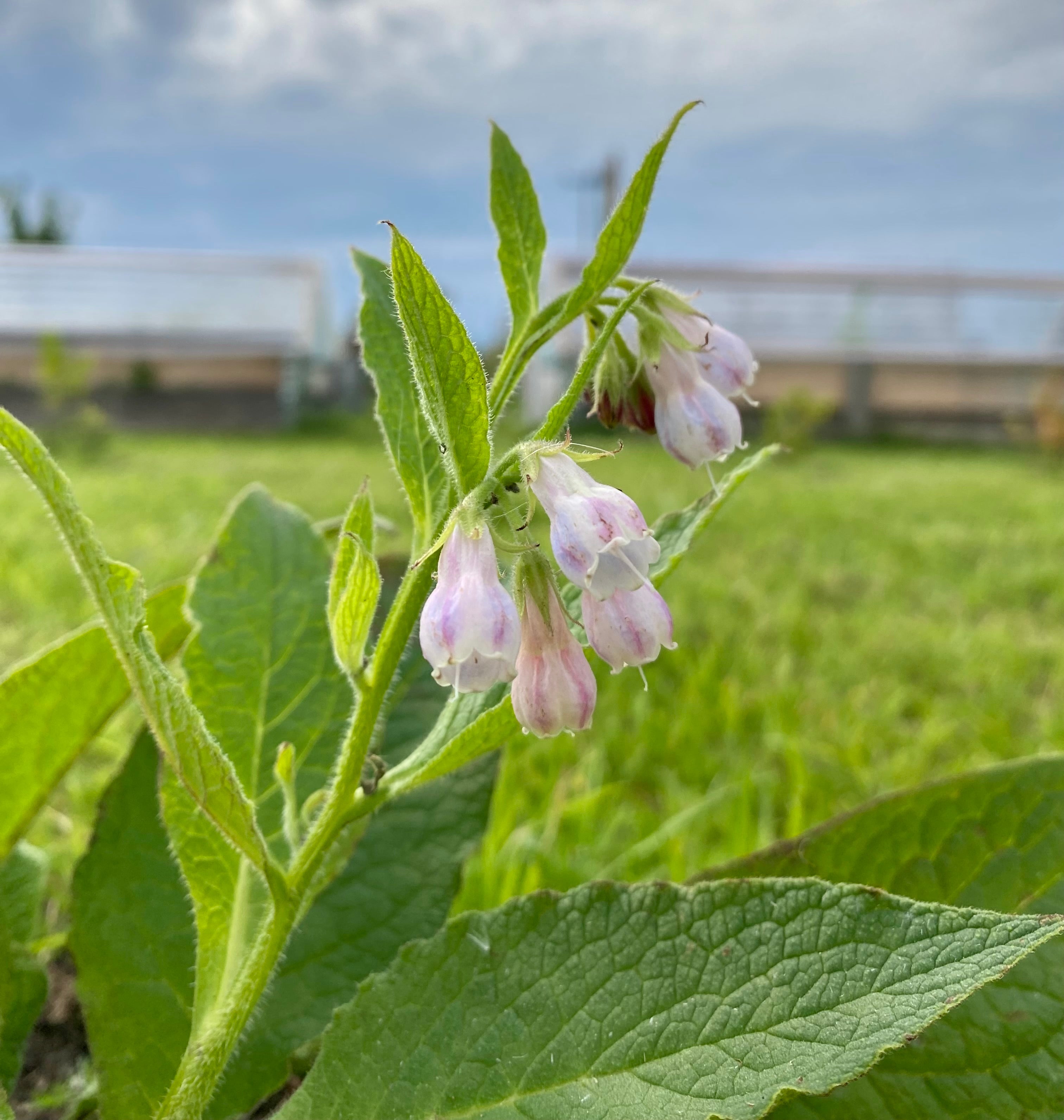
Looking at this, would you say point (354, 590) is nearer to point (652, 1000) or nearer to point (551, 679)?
point (551, 679)

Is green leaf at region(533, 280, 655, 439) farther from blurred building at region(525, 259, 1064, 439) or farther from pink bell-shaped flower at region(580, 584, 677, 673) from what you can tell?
blurred building at region(525, 259, 1064, 439)

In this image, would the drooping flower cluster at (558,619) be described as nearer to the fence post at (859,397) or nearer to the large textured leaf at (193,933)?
the large textured leaf at (193,933)

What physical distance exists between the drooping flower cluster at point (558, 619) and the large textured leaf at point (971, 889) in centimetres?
30

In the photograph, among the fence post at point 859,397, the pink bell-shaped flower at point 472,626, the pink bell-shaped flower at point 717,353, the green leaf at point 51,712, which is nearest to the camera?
the pink bell-shaped flower at point 472,626

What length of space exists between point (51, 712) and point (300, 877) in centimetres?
35

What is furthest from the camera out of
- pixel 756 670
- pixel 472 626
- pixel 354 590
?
pixel 756 670

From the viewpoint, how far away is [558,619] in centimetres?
69

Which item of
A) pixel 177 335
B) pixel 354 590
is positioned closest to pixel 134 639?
pixel 354 590

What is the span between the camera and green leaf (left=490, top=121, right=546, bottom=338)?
31.6 inches

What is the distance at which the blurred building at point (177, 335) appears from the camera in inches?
550

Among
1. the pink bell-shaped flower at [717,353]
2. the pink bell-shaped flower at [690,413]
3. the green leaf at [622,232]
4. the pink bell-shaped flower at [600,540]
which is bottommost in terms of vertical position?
the pink bell-shaped flower at [600,540]

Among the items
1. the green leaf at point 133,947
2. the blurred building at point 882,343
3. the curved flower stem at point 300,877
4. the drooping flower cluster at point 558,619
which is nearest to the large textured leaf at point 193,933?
the green leaf at point 133,947

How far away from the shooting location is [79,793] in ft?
5.89

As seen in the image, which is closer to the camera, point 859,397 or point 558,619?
point 558,619
